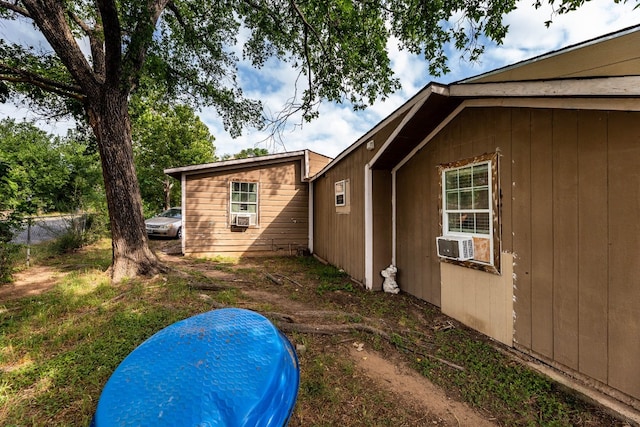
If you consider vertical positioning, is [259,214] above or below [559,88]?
below

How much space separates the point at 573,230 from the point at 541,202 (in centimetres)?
37

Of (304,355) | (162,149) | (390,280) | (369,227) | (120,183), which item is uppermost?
(162,149)

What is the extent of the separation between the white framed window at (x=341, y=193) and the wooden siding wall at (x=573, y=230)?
3.22 metres

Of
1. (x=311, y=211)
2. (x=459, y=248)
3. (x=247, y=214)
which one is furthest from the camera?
(x=311, y=211)

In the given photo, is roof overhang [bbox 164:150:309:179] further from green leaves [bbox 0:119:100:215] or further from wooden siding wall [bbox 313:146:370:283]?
green leaves [bbox 0:119:100:215]

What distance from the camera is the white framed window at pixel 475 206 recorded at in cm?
310

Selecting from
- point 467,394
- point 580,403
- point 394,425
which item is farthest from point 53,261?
point 580,403

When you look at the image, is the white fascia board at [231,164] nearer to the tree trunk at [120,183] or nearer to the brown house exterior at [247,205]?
the brown house exterior at [247,205]

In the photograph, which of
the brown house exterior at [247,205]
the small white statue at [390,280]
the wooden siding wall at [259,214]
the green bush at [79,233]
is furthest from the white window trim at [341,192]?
the green bush at [79,233]

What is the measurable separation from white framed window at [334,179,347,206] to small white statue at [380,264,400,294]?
1968mm

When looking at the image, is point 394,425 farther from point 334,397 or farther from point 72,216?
point 72,216

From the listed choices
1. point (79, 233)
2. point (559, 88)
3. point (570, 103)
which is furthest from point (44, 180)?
point (570, 103)

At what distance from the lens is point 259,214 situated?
347 inches

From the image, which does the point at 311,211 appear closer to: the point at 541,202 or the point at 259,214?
the point at 259,214
